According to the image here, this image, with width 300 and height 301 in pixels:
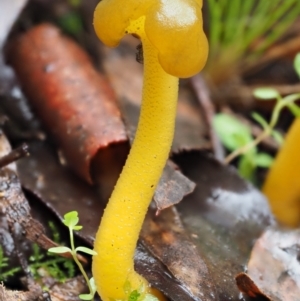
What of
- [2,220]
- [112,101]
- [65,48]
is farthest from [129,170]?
[65,48]

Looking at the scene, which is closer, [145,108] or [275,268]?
[145,108]

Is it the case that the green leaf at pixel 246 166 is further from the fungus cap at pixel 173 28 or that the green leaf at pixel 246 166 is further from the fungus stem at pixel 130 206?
the fungus cap at pixel 173 28

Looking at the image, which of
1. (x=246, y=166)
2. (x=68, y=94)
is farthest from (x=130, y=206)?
(x=246, y=166)

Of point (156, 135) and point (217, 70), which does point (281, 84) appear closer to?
point (217, 70)

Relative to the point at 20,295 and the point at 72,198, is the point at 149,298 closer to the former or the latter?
the point at 20,295

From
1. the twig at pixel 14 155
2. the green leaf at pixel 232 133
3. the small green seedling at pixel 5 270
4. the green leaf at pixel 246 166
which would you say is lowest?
the green leaf at pixel 246 166

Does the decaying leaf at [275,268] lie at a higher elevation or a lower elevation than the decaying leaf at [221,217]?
lower

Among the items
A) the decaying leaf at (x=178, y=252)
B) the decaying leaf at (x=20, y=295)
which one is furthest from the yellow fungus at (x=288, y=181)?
the decaying leaf at (x=20, y=295)
